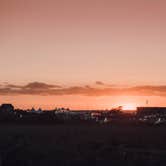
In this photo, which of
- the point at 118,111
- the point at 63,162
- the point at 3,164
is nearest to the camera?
the point at 3,164

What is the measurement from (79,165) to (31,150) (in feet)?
28.1

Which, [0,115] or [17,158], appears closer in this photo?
[17,158]

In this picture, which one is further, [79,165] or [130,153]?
[130,153]

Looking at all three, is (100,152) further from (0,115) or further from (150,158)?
(0,115)

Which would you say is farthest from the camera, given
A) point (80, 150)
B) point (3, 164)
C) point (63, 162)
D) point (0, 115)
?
point (0, 115)

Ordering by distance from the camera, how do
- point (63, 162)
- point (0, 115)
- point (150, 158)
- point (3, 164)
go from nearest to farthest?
point (3, 164)
point (63, 162)
point (150, 158)
point (0, 115)

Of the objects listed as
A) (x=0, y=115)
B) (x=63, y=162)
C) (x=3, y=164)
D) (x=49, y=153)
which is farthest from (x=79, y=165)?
(x=0, y=115)

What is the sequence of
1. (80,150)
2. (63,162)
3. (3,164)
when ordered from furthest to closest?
(80,150)
(63,162)
(3,164)

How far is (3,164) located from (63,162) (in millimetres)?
3497

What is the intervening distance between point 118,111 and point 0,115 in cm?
7870

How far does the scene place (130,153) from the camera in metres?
36.9

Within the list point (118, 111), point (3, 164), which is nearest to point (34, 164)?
point (3, 164)

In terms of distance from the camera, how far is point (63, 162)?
31969mm

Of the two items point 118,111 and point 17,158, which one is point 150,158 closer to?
point 17,158
